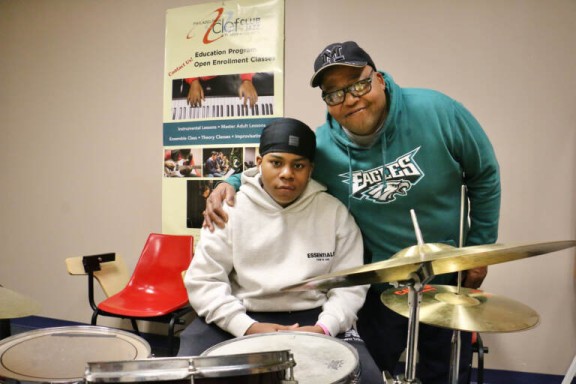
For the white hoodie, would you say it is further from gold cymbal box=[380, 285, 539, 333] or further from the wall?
the wall

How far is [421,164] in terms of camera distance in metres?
1.59

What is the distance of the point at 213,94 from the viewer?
2.84 meters

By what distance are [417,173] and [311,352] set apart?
0.89 meters

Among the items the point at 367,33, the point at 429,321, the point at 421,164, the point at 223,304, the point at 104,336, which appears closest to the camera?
the point at 429,321

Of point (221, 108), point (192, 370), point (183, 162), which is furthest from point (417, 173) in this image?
point (183, 162)

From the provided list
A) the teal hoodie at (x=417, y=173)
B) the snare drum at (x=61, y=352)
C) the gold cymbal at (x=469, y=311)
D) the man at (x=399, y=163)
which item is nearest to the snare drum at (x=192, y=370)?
the snare drum at (x=61, y=352)

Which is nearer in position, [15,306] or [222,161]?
[15,306]

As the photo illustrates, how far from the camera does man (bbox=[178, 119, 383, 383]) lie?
4.87ft

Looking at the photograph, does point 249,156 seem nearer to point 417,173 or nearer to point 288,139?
point 288,139

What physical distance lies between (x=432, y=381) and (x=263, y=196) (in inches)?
48.3

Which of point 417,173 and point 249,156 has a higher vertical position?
point 249,156

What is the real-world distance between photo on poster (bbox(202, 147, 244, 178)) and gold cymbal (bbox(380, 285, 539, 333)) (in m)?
1.80

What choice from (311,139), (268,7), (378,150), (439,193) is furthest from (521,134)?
(268,7)

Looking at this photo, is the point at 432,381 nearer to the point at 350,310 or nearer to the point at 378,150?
the point at 350,310
